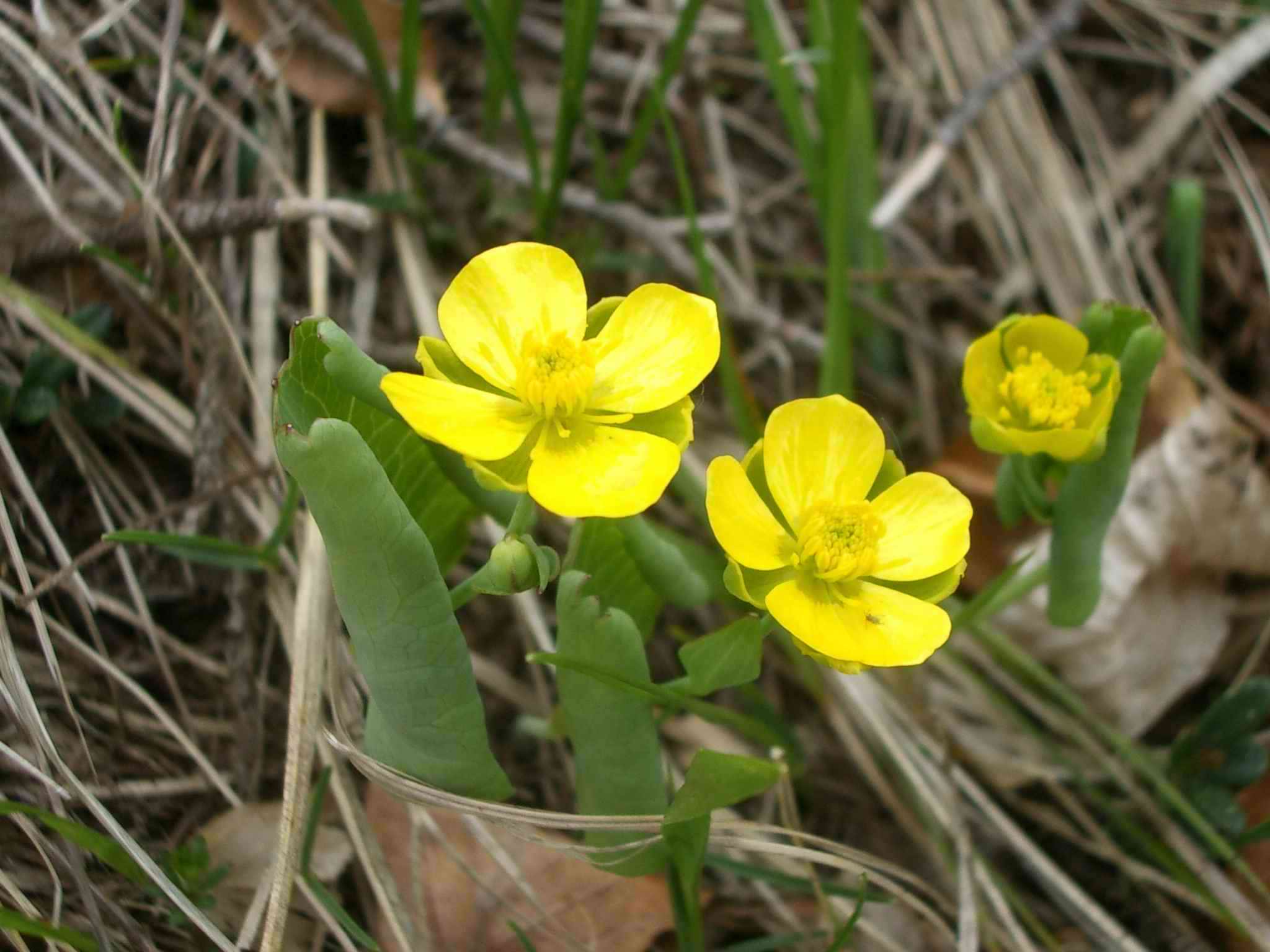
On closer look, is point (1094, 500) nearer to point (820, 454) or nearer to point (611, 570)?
point (820, 454)

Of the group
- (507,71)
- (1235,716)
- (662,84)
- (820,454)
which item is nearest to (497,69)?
(507,71)

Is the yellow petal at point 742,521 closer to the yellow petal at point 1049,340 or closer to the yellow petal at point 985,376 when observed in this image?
the yellow petal at point 985,376

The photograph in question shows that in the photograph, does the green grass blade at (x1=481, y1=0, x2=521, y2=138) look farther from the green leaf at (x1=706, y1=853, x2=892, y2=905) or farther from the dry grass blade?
the green leaf at (x1=706, y1=853, x2=892, y2=905)

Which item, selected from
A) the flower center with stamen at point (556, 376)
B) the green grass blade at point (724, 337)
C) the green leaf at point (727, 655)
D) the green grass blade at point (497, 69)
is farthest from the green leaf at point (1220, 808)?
the green grass blade at point (497, 69)

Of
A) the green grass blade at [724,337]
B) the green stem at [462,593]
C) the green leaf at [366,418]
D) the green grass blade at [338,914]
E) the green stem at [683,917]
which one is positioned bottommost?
the green grass blade at [338,914]

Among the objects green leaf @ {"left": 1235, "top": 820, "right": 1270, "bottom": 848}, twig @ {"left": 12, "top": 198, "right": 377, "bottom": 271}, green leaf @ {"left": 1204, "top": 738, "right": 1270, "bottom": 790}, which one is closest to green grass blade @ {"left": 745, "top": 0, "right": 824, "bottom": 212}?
twig @ {"left": 12, "top": 198, "right": 377, "bottom": 271}
